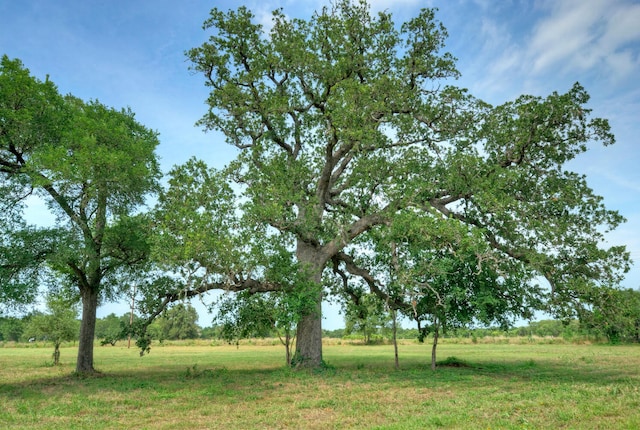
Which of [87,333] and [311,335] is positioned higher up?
[87,333]

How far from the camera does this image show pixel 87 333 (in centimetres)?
2148

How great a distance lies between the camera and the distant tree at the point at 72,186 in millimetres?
18094

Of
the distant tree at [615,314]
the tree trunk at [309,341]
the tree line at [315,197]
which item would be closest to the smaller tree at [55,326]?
the tree line at [315,197]

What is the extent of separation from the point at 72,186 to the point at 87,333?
23.6 feet

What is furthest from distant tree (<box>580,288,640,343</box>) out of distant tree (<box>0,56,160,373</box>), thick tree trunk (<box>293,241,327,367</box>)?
distant tree (<box>0,56,160,373</box>)

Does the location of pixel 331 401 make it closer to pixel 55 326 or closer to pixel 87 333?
pixel 87 333

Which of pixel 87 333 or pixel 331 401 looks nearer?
pixel 331 401

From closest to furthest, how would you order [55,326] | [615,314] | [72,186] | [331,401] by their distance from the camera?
[331,401]
[615,314]
[72,186]
[55,326]

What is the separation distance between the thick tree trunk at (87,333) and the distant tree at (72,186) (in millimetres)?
46

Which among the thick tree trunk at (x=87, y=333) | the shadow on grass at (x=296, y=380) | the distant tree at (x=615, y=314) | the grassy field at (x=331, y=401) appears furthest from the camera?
the thick tree trunk at (x=87, y=333)

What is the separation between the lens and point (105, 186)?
19484mm

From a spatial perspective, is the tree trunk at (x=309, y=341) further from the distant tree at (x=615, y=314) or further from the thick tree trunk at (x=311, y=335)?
the distant tree at (x=615, y=314)

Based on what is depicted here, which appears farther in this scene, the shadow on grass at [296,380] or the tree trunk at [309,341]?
the tree trunk at [309,341]

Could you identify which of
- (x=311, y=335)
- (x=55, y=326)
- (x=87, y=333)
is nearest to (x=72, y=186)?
(x=87, y=333)
